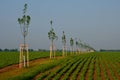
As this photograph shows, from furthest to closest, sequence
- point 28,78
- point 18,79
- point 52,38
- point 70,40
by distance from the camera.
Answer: point 70,40
point 52,38
point 28,78
point 18,79

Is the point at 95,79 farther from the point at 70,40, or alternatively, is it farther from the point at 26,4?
the point at 70,40

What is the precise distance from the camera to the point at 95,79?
1909 centimetres

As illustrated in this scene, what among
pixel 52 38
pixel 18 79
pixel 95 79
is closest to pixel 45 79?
pixel 18 79

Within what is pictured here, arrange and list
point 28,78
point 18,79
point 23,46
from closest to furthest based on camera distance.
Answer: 1. point 18,79
2. point 28,78
3. point 23,46

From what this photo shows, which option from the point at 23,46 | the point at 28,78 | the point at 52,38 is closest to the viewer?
the point at 28,78

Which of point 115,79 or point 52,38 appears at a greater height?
point 52,38

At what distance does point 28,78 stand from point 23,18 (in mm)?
12174

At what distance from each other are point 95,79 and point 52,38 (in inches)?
1205

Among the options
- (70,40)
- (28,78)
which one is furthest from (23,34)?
(70,40)

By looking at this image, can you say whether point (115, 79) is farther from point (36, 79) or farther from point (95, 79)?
point (36, 79)

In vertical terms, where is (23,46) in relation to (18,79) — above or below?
above

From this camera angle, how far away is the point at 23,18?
30484 millimetres

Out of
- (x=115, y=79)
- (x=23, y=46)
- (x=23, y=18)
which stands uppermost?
(x=23, y=18)

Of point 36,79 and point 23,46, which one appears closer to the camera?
point 36,79
